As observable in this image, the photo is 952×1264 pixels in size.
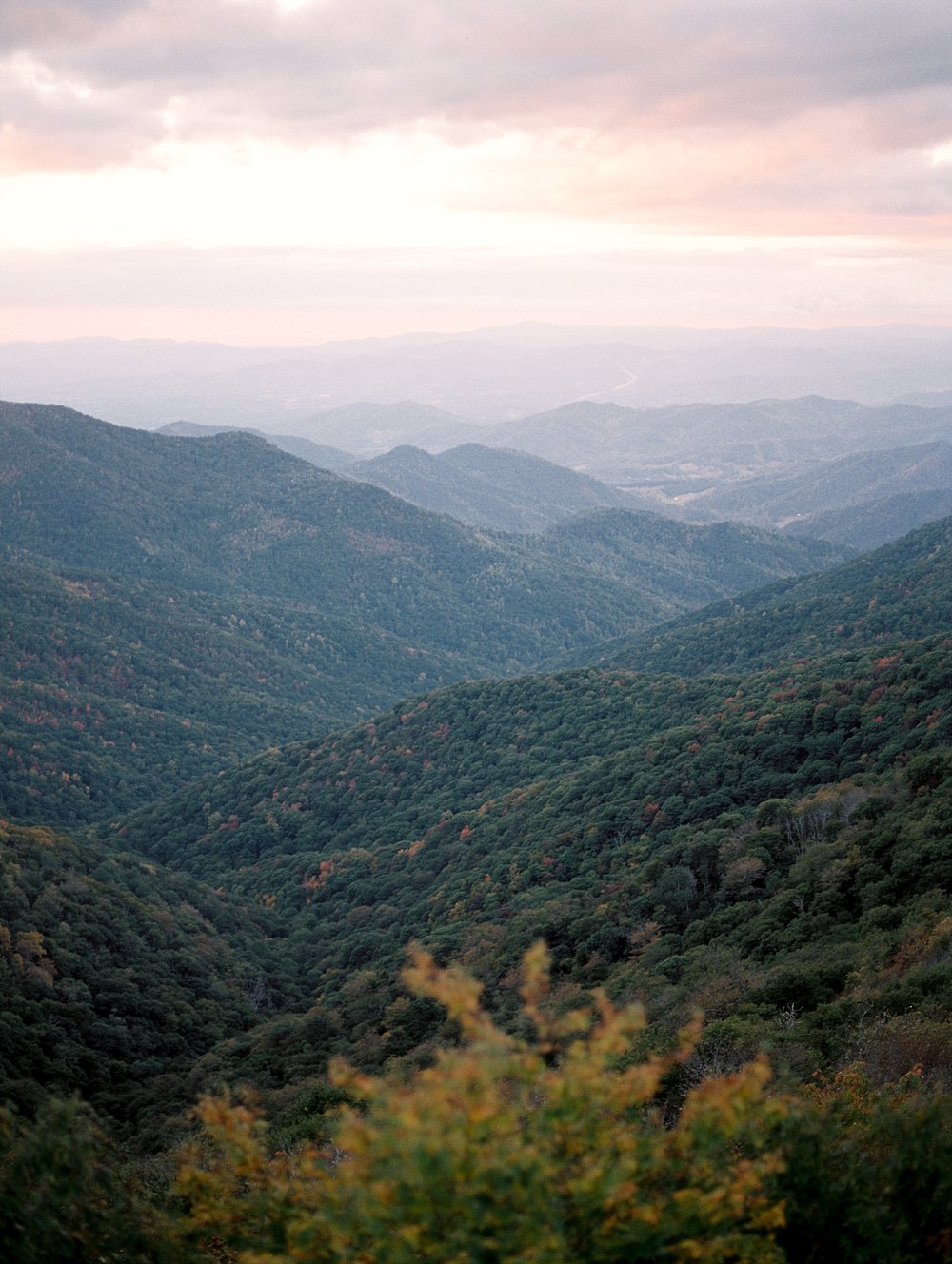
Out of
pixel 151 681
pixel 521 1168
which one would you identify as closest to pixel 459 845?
pixel 521 1168

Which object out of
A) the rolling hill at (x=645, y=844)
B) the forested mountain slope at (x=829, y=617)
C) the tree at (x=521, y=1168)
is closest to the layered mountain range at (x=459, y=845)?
the rolling hill at (x=645, y=844)

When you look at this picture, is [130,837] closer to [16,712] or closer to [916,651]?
[16,712]

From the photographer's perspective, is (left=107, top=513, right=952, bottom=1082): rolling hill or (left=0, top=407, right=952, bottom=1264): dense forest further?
(left=107, top=513, right=952, bottom=1082): rolling hill

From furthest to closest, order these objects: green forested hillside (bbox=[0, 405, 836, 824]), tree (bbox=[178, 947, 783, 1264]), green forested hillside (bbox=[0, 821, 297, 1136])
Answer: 1. green forested hillside (bbox=[0, 405, 836, 824])
2. green forested hillside (bbox=[0, 821, 297, 1136])
3. tree (bbox=[178, 947, 783, 1264])

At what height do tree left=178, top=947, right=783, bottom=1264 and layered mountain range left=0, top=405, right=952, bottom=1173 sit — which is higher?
tree left=178, top=947, right=783, bottom=1264

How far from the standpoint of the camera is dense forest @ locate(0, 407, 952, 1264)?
8.57 m

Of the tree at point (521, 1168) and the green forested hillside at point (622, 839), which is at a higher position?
the tree at point (521, 1168)

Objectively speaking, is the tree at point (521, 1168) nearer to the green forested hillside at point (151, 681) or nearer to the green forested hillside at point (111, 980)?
the green forested hillside at point (111, 980)

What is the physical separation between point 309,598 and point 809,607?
99.6 meters

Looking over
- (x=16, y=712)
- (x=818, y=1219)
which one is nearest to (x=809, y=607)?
(x=16, y=712)

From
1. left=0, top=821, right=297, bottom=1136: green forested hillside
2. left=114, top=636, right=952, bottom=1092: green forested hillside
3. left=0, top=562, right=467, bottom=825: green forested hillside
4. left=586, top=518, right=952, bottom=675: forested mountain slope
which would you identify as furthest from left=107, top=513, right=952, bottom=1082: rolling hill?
left=0, top=562, right=467, bottom=825: green forested hillside

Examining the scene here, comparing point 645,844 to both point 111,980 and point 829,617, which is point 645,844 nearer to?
point 111,980

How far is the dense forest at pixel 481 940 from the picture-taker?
28.1ft

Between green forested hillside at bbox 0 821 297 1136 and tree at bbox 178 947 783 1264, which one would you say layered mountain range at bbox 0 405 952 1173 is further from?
tree at bbox 178 947 783 1264
